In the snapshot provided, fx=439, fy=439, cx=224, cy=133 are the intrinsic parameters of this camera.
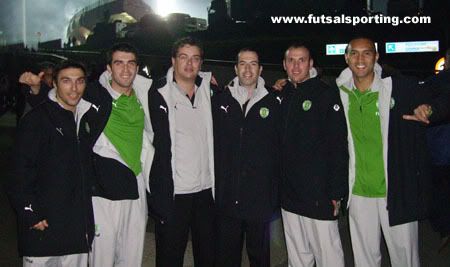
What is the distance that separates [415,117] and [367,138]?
1.46 ft

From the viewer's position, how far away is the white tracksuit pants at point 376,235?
12.8ft

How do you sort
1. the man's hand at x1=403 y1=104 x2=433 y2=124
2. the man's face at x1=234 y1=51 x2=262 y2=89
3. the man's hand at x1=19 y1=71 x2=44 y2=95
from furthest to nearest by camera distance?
the man's hand at x1=19 y1=71 x2=44 y2=95 < the man's face at x1=234 y1=51 x2=262 y2=89 < the man's hand at x1=403 y1=104 x2=433 y2=124

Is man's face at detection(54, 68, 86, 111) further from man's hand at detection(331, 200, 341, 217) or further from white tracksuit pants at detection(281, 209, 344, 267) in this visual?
man's hand at detection(331, 200, 341, 217)

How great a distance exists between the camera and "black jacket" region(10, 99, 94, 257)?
3.32 m

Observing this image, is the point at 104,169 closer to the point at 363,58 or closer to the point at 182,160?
the point at 182,160

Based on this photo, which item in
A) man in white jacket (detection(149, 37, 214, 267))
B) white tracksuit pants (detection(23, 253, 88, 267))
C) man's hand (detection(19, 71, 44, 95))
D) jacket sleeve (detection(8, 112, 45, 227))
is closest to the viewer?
jacket sleeve (detection(8, 112, 45, 227))

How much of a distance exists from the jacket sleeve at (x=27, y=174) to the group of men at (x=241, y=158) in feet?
0.79

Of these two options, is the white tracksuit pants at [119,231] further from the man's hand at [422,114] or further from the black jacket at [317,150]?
the man's hand at [422,114]

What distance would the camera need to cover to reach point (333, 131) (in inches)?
152

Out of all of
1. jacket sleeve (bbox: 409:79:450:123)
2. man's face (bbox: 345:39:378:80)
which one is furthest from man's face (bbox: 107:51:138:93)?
jacket sleeve (bbox: 409:79:450:123)

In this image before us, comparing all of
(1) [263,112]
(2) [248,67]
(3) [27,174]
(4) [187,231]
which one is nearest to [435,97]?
(1) [263,112]

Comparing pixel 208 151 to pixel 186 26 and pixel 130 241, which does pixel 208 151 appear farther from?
pixel 186 26

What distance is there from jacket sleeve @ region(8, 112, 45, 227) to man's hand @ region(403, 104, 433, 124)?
9.86 ft

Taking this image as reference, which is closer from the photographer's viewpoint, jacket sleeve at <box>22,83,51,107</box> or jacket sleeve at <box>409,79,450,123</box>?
jacket sleeve at <box>409,79,450,123</box>
